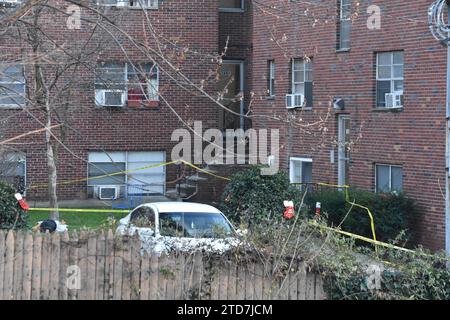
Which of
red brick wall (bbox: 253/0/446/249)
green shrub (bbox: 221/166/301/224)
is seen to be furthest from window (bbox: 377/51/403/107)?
green shrub (bbox: 221/166/301/224)

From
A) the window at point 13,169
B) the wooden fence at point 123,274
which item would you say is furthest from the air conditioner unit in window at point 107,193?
the wooden fence at point 123,274

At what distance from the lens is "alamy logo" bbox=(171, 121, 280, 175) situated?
75.5 ft

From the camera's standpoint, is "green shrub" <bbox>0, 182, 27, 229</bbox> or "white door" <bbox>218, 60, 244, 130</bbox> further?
"white door" <bbox>218, 60, 244, 130</bbox>

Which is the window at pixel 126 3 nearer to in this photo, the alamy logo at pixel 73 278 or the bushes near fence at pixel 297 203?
the alamy logo at pixel 73 278

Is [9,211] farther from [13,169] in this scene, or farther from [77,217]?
[13,169]

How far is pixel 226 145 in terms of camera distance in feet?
83.0

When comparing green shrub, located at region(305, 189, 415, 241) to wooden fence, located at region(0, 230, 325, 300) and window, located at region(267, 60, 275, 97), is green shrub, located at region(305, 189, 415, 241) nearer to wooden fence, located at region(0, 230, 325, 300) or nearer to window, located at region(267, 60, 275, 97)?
window, located at region(267, 60, 275, 97)

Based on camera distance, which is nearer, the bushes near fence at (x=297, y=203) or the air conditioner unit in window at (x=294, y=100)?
the bushes near fence at (x=297, y=203)

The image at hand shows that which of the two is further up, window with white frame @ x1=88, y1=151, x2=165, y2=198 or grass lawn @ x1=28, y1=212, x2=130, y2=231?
window with white frame @ x1=88, y1=151, x2=165, y2=198

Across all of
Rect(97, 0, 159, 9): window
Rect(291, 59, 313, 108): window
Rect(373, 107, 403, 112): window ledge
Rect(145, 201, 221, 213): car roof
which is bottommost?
Rect(145, 201, 221, 213): car roof

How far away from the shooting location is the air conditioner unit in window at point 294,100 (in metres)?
21.7

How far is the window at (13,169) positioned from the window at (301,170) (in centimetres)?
706

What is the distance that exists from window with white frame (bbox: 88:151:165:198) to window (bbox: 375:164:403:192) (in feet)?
24.8
